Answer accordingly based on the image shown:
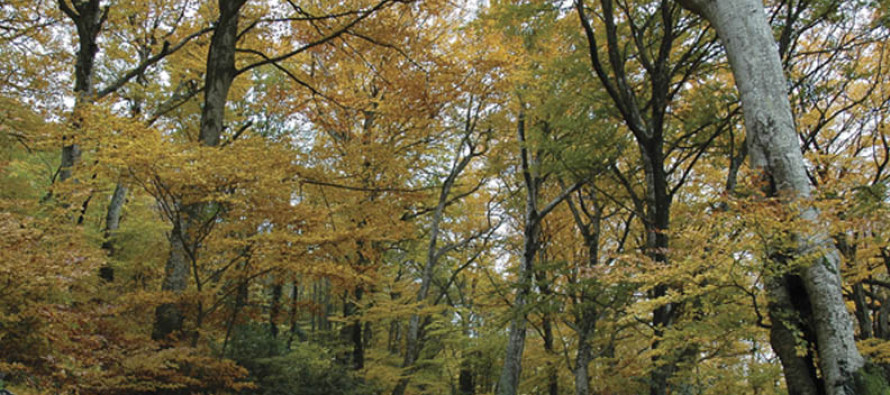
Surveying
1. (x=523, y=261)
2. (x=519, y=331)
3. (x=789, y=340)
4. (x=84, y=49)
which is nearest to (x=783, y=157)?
(x=789, y=340)

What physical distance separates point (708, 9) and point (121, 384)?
6.38 meters

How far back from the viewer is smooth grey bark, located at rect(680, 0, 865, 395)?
2746mm

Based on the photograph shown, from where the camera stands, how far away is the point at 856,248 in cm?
Result: 703

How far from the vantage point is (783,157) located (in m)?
3.07

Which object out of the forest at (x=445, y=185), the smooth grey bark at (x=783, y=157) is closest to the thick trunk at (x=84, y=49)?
the forest at (x=445, y=185)

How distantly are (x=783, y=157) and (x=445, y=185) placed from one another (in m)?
6.87

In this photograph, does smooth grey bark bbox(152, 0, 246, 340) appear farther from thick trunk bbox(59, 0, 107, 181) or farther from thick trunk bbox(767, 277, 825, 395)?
thick trunk bbox(767, 277, 825, 395)

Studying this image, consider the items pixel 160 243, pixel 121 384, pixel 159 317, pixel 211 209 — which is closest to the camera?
pixel 121 384

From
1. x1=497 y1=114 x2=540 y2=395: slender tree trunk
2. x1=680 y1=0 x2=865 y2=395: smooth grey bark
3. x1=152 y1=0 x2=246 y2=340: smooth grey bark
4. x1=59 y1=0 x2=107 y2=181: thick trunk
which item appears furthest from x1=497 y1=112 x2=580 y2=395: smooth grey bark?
x1=59 y1=0 x2=107 y2=181: thick trunk

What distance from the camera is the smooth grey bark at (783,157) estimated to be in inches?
108

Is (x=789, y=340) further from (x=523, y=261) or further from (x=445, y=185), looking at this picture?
(x=445, y=185)

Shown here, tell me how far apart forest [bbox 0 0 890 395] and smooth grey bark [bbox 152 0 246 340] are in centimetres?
3

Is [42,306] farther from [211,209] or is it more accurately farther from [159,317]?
[211,209]

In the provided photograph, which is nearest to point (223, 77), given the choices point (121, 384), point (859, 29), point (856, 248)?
point (121, 384)
